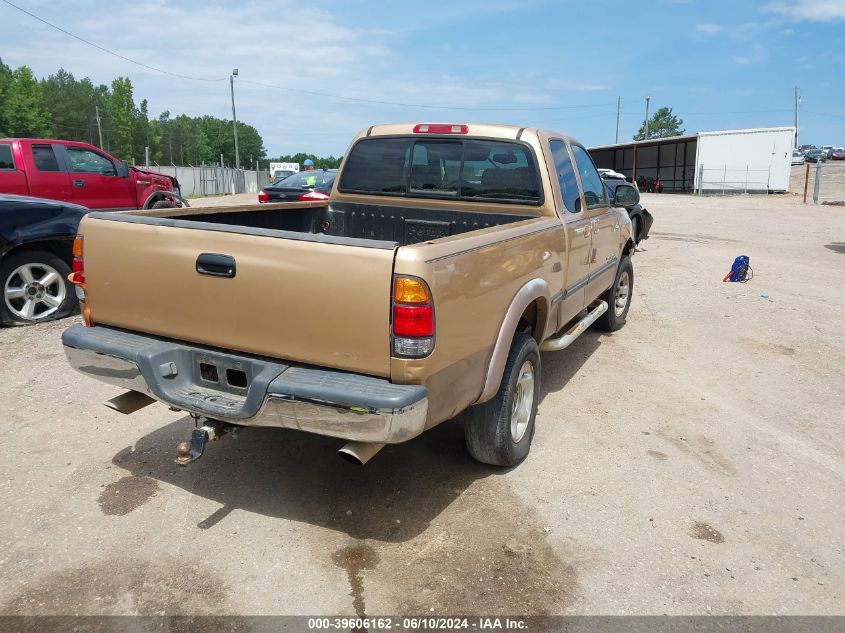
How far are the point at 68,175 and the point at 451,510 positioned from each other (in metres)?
10.6

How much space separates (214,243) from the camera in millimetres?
3021

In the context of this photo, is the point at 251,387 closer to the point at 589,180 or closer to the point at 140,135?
the point at 589,180

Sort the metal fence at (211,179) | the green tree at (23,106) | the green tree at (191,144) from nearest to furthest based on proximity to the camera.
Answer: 1. the metal fence at (211,179)
2. the green tree at (23,106)
3. the green tree at (191,144)


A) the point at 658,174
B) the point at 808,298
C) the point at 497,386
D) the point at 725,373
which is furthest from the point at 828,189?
the point at 497,386

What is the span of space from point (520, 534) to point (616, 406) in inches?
80.9

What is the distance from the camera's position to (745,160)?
3700 cm

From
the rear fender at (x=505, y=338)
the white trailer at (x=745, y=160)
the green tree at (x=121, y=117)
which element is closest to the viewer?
the rear fender at (x=505, y=338)

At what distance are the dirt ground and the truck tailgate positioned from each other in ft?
3.12

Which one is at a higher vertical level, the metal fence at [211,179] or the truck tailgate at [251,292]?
the metal fence at [211,179]

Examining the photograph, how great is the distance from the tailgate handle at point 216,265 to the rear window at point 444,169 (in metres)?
2.23

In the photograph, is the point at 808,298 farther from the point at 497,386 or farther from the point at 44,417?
the point at 44,417

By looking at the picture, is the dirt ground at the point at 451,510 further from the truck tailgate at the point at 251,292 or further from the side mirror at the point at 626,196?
the side mirror at the point at 626,196

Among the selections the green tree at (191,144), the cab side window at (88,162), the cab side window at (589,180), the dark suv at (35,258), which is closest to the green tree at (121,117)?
the green tree at (191,144)

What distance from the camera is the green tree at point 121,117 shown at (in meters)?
78.9
